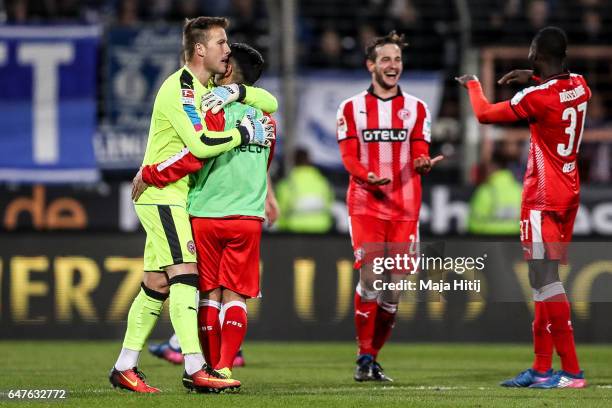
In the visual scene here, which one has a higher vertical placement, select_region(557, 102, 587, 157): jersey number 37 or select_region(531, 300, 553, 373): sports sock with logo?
select_region(557, 102, 587, 157): jersey number 37

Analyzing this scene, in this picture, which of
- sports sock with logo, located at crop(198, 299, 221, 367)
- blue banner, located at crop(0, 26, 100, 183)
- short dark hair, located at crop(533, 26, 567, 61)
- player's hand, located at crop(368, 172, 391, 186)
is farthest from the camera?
blue banner, located at crop(0, 26, 100, 183)

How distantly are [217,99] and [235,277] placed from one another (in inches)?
41.1

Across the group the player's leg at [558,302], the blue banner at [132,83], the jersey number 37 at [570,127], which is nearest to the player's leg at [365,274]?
the player's leg at [558,302]

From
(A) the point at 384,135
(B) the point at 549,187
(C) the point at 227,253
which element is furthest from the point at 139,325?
(B) the point at 549,187

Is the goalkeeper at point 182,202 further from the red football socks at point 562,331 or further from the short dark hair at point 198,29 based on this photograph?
the red football socks at point 562,331

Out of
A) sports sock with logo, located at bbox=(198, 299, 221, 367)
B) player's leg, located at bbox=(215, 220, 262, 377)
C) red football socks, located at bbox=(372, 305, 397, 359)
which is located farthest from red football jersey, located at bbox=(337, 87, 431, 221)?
sports sock with logo, located at bbox=(198, 299, 221, 367)

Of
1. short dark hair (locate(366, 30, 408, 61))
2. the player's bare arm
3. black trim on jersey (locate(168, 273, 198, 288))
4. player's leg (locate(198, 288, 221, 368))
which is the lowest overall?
player's leg (locate(198, 288, 221, 368))

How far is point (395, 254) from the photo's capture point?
380 inches

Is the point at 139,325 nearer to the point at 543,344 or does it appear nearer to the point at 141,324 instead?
the point at 141,324

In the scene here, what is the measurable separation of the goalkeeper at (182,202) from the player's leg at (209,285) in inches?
6.9

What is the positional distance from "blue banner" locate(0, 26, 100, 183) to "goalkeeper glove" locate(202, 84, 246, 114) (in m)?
6.57

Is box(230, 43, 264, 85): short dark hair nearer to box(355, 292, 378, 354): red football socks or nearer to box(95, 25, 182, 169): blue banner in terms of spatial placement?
box(355, 292, 378, 354): red football socks

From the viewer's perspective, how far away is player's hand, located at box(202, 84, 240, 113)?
796 cm

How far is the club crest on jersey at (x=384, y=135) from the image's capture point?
31.6ft
